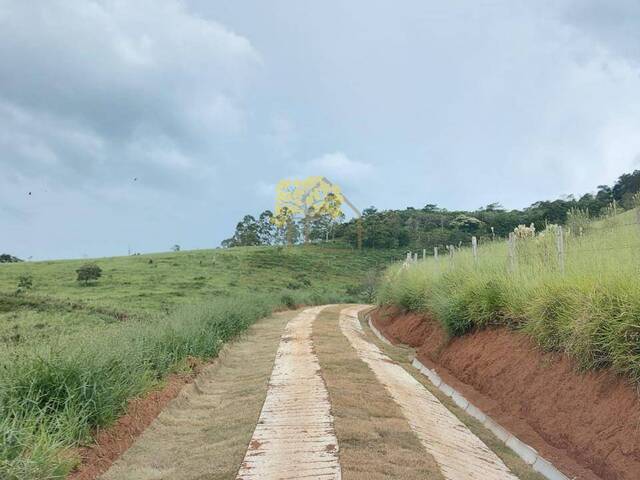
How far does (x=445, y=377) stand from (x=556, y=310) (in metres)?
3.21

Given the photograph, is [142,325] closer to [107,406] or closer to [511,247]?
[107,406]

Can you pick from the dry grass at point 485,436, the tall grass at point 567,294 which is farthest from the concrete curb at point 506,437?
the tall grass at point 567,294

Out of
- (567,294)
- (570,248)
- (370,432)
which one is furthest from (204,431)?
(570,248)

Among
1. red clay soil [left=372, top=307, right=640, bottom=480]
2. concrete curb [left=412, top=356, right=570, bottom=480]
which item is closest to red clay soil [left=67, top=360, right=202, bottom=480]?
concrete curb [left=412, top=356, right=570, bottom=480]

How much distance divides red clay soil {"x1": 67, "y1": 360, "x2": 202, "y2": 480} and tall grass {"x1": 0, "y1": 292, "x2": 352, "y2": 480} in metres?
0.11

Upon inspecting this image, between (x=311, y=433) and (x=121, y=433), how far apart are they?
1986mm

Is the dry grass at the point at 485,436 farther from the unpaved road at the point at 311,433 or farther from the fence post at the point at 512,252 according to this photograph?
→ the fence post at the point at 512,252

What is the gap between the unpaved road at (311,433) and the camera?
5.04 m

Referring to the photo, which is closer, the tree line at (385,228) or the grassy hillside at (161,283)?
the grassy hillside at (161,283)

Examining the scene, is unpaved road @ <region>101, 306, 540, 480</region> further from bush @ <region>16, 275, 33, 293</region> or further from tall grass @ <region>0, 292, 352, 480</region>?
bush @ <region>16, 275, 33, 293</region>

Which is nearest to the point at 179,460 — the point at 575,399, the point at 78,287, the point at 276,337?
the point at 575,399

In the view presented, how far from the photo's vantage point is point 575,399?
625 cm

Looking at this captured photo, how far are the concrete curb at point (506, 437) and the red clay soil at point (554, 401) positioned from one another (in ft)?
0.36

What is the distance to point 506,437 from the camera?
6.65 m
